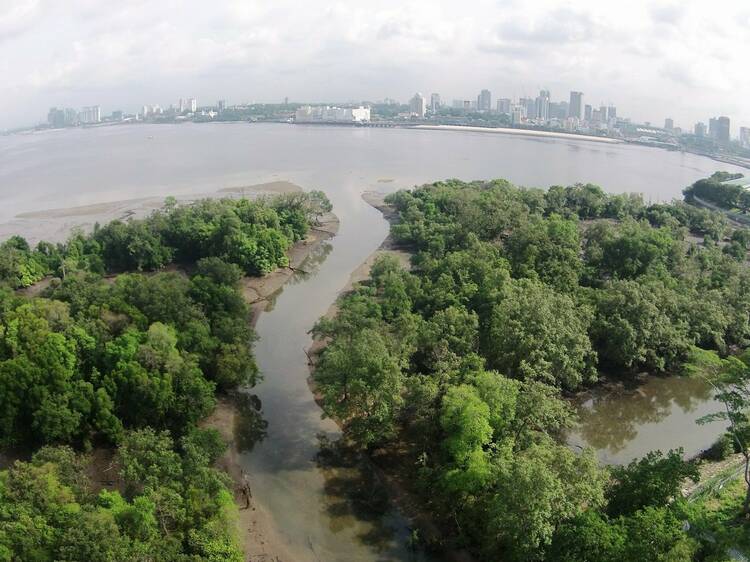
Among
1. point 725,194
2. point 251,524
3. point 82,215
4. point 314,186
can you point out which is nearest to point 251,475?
point 251,524

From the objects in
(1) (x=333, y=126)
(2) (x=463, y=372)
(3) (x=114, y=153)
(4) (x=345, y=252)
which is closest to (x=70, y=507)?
(2) (x=463, y=372)

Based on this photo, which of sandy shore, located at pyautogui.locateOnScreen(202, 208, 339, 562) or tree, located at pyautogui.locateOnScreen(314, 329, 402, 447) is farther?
tree, located at pyautogui.locateOnScreen(314, 329, 402, 447)

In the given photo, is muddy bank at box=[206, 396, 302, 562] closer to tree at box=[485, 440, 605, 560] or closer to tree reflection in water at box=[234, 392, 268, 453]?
tree reflection in water at box=[234, 392, 268, 453]

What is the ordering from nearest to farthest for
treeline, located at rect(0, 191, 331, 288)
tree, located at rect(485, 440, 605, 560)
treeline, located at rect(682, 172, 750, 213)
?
tree, located at rect(485, 440, 605, 560), treeline, located at rect(0, 191, 331, 288), treeline, located at rect(682, 172, 750, 213)

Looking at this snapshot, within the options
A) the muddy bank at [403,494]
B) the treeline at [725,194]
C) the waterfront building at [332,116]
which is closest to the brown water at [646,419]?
the muddy bank at [403,494]

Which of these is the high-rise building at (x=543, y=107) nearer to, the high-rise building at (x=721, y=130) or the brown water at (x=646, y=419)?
the high-rise building at (x=721, y=130)

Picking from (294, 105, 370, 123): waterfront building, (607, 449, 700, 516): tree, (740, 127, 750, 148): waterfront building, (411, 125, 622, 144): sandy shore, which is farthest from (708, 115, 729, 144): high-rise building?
(607, 449, 700, 516): tree
